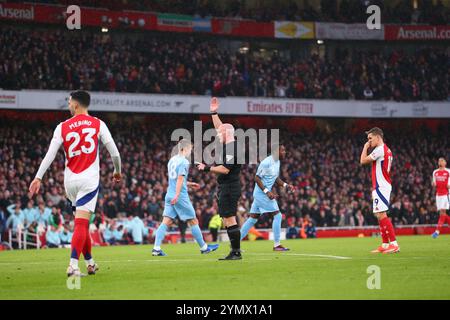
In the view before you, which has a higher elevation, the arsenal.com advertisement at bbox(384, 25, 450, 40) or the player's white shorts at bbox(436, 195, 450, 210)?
the arsenal.com advertisement at bbox(384, 25, 450, 40)

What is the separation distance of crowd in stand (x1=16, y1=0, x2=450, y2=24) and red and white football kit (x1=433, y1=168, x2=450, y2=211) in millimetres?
22145

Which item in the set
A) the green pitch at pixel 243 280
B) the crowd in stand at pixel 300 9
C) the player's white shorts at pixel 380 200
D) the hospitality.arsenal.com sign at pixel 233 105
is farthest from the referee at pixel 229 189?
the crowd in stand at pixel 300 9

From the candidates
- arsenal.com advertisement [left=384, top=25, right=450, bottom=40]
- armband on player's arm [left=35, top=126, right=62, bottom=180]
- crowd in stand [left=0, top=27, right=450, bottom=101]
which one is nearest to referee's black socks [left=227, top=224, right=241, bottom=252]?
armband on player's arm [left=35, top=126, right=62, bottom=180]

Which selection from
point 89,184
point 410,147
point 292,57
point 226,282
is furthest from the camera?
point 292,57

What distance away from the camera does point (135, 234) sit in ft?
99.1

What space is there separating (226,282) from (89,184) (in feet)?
8.12

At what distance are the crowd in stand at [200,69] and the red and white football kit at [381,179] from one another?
24.1 meters

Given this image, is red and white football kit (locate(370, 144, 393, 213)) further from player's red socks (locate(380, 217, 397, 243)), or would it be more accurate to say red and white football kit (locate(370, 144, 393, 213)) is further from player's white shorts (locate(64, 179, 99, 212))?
player's white shorts (locate(64, 179, 99, 212))

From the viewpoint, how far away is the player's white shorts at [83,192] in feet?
36.5

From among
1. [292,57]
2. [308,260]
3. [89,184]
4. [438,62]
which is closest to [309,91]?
[292,57]

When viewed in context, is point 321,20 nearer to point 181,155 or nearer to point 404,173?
point 404,173

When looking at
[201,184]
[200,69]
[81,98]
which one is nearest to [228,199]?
[81,98]

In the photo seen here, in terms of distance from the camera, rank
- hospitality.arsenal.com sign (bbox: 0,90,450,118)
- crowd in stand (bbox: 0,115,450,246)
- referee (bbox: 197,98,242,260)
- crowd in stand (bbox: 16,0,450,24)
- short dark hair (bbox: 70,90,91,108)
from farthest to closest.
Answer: crowd in stand (bbox: 16,0,450,24) < hospitality.arsenal.com sign (bbox: 0,90,450,118) < crowd in stand (bbox: 0,115,450,246) < referee (bbox: 197,98,242,260) < short dark hair (bbox: 70,90,91,108)

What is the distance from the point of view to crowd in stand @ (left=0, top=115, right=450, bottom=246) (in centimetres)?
2977
